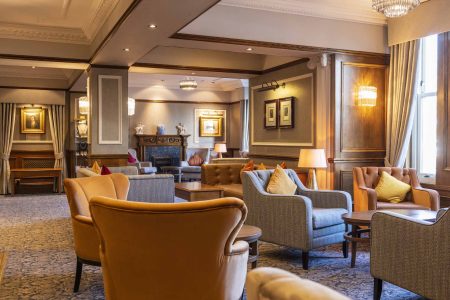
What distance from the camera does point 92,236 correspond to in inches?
133

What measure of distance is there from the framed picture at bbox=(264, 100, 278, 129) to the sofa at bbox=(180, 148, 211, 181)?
4.24 metres

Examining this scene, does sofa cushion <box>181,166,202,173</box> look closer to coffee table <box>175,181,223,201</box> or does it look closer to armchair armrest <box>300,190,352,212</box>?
coffee table <box>175,181,223,201</box>

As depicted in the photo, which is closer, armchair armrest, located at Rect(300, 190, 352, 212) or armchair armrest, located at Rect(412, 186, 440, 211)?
armchair armrest, located at Rect(300, 190, 352, 212)

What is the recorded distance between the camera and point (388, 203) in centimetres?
534

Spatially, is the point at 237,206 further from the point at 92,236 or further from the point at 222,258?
the point at 92,236

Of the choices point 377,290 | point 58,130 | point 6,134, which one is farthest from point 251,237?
point 6,134

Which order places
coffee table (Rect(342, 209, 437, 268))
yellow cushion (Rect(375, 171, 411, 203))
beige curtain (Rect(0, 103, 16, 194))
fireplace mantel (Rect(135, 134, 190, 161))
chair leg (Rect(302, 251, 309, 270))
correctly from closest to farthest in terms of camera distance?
coffee table (Rect(342, 209, 437, 268)) < chair leg (Rect(302, 251, 309, 270)) < yellow cushion (Rect(375, 171, 411, 203)) < beige curtain (Rect(0, 103, 16, 194)) < fireplace mantel (Rect(135, 134, 190, 161))

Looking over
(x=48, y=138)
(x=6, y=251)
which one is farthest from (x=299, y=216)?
(x=48, y=138)

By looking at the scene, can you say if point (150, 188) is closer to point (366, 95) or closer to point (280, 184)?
point (280, 184)

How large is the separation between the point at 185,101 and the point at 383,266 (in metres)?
10.7

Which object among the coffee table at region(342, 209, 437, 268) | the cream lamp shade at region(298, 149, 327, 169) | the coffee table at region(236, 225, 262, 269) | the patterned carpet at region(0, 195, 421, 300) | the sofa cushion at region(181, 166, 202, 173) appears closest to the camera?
the coffee table at region(236, 225, 262, 269)

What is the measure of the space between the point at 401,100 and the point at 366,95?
0.48 meters

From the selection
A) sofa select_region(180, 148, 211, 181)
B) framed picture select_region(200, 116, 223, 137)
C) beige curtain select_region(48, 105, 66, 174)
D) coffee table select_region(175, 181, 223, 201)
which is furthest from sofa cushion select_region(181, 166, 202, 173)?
coffee table select_region(175, 181, 223, 201)

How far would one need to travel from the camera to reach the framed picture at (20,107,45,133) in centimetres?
1114
